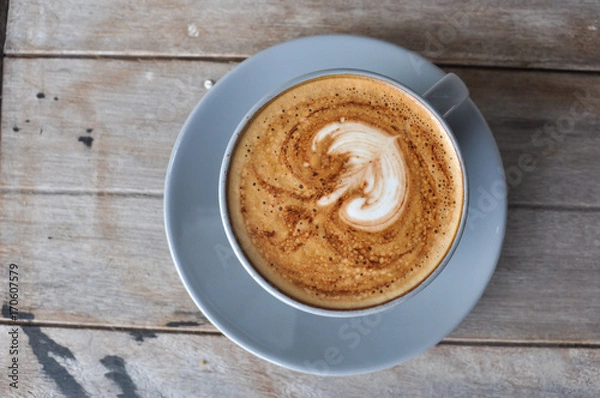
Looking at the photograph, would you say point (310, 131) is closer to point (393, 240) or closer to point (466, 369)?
point (393, 240)

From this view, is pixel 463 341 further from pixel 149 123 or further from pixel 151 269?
pixel 149 123

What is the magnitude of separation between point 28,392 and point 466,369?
93 cm

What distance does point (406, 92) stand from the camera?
2.85 feet

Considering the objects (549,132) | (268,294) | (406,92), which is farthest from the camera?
(549,132)

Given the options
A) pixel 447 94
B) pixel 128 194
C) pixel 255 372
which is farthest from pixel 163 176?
pixel 447 94

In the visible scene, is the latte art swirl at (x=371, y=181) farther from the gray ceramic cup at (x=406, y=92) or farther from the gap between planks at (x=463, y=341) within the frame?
the gap between planks at (x=463, y=341)

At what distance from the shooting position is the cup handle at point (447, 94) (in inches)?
35.1

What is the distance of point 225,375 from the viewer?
1122 millimetres

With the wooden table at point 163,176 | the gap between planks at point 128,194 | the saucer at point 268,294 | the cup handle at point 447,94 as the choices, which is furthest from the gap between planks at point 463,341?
the cup handle at point 447,94

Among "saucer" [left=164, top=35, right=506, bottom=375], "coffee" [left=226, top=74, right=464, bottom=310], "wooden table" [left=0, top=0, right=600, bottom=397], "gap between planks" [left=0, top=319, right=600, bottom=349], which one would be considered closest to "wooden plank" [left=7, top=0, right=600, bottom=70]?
"wooden table" [left=0, top=0, right=600, bottom=397]

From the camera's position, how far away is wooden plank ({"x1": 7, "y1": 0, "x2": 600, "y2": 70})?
110 centimetres

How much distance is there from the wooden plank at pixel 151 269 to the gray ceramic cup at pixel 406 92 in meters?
0.29

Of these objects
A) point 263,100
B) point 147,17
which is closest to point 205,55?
point 147,17

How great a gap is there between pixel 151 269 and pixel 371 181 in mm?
512
